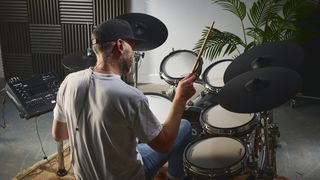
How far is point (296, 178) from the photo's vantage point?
3.52 metres

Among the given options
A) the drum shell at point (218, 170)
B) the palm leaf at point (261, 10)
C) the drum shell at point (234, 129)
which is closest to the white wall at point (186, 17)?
the palm leaf at point (261, 10)

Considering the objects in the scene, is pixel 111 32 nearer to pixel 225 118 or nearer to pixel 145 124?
pixel 145 124

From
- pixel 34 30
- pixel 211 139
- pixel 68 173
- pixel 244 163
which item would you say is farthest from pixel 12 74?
pixel 244 163

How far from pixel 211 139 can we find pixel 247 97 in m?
0.54

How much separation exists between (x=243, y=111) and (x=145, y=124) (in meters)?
0.57

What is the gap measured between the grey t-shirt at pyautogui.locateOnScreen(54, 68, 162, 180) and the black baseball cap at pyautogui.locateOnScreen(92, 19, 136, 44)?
17cm

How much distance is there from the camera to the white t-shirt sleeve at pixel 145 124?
7.01 feet

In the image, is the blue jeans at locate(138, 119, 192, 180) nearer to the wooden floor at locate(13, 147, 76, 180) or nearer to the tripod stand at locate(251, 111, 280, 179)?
the tripod stand at locate(251, 111, 280, 179)

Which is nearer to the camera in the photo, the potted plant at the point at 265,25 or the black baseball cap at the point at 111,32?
the black baseball cap at the point at 111,32

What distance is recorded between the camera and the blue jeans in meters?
2.64

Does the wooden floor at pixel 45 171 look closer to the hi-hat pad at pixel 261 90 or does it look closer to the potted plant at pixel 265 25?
the hi-hat pad at pixel 261 90

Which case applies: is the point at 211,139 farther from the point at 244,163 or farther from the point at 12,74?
the point at 12,74

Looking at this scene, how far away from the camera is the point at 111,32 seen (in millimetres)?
2215

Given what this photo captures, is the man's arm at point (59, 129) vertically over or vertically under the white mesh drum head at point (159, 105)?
over
